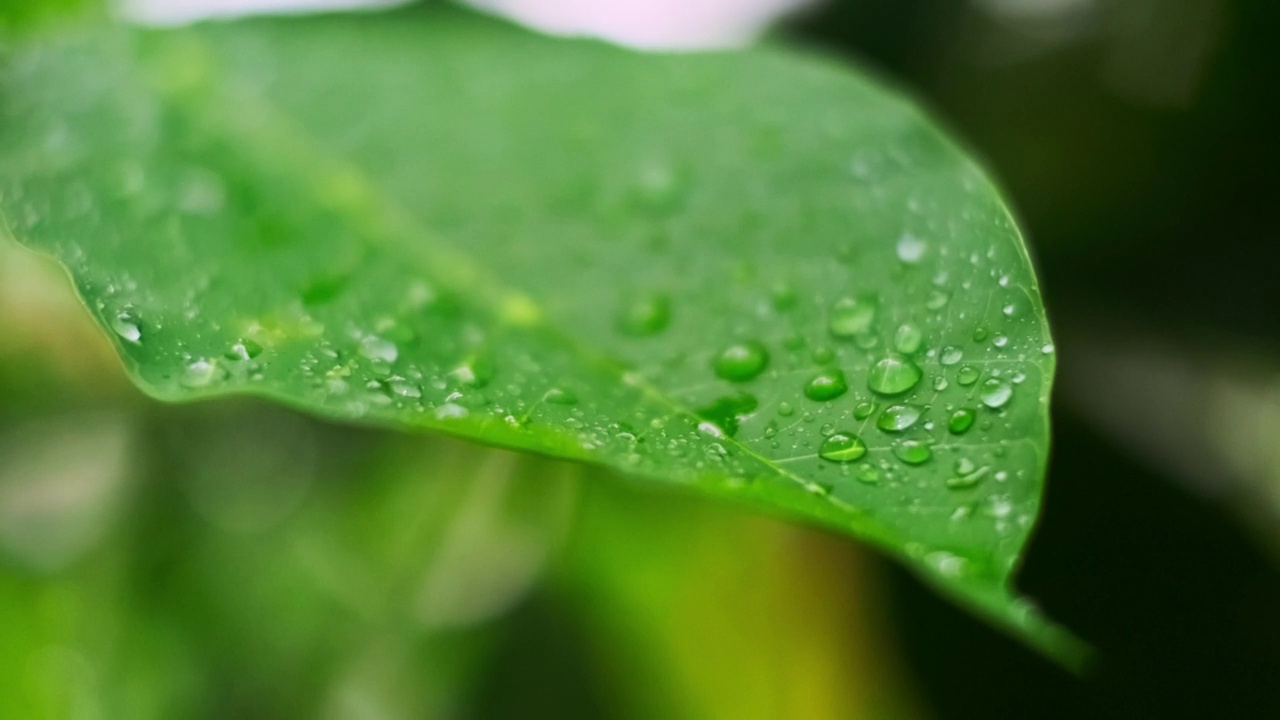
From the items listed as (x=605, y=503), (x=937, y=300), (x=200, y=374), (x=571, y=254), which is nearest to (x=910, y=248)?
(x=937, y=300)

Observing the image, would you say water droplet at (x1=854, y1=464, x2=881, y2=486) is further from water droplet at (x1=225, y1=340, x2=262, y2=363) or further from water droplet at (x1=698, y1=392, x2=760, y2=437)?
water droplet at (x1=225, y1=340, x2=262, y2=363)

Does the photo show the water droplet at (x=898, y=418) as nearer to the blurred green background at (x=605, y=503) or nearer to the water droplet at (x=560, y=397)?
the water droplet at (x=560, y=397)

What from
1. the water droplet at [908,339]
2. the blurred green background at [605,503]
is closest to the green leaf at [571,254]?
the water droplet at [908,339]

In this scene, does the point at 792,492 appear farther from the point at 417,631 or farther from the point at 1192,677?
the point at 417,631

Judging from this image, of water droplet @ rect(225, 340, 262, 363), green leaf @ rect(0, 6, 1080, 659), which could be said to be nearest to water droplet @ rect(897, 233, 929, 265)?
green leaf @ rect(0, 6, 1080, 659)

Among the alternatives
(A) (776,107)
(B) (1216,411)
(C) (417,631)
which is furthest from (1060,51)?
(C) (417,631)

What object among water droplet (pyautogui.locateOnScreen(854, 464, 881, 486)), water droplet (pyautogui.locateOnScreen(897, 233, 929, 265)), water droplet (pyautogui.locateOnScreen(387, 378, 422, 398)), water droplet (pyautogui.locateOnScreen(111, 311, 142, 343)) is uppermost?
water droplet (pyautogui.locateOnScreen(897, 233, 929, 265))
